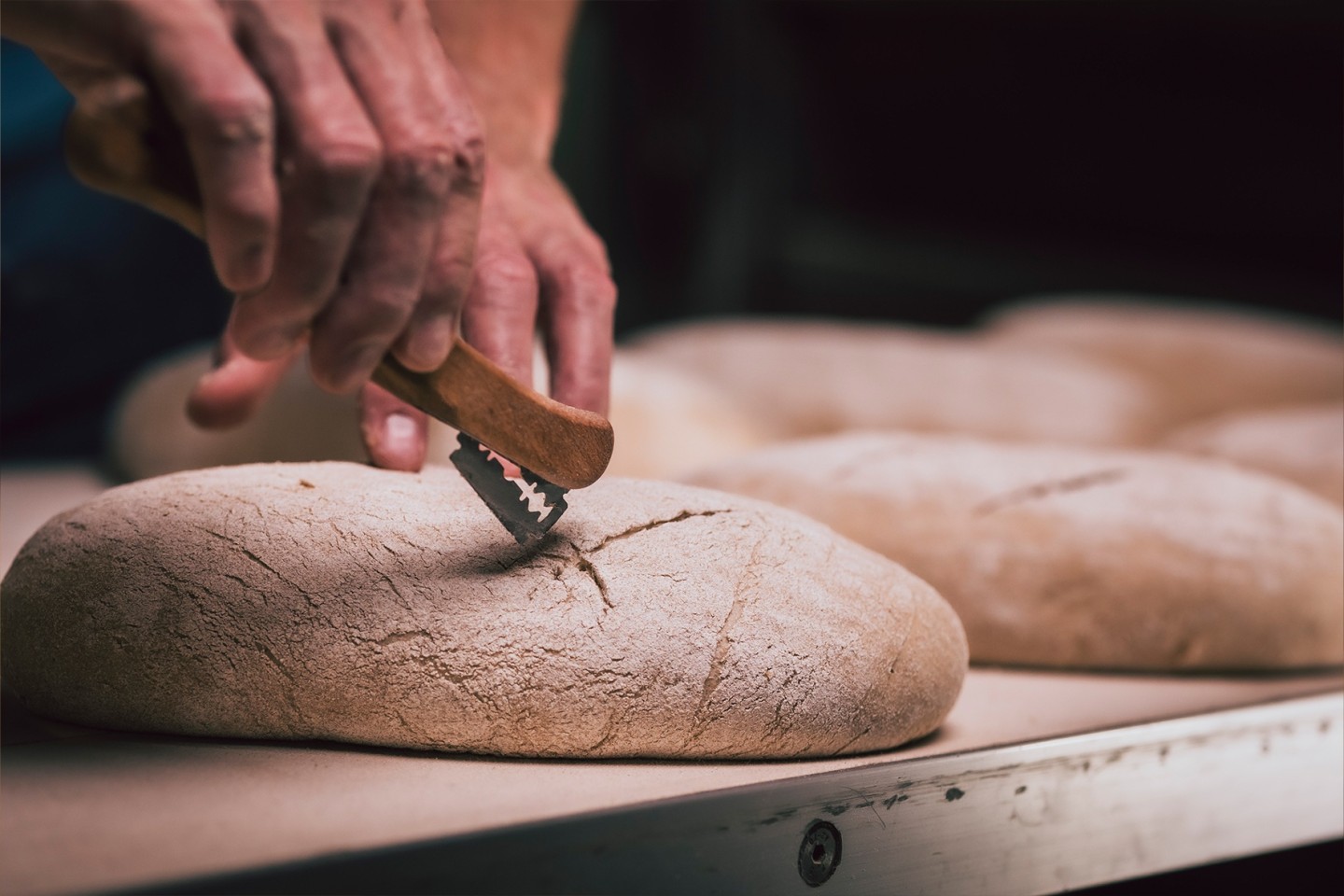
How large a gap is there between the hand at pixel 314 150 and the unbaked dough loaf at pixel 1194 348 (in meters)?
2.41

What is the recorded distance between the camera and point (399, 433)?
3.85ft

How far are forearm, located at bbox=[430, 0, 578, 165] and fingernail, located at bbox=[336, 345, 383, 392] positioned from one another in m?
0.66

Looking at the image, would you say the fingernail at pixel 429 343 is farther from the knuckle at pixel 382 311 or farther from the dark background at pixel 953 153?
the dark background at pixel 953 153

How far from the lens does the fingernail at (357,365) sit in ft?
2.44

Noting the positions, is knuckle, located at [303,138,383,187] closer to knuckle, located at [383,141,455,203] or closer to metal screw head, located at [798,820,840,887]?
knuckle, located at [383,141,455,203]

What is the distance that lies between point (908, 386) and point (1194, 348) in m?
1.10

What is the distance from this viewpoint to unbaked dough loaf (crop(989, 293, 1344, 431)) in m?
2.96

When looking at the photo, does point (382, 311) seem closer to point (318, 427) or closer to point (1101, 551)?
point (1101, 551)

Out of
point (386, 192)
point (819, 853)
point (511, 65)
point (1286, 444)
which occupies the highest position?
point (511, 65)

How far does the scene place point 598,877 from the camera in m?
0.76

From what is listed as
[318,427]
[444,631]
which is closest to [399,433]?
[444,631]

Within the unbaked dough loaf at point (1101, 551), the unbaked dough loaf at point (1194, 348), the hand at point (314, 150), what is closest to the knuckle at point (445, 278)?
the hand at point (314, 150)

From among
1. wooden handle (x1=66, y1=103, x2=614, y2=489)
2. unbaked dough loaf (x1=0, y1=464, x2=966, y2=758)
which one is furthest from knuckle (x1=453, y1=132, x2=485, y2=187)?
unbaked dough loaf (x1=0, y1=464, x2=966, y2=758)

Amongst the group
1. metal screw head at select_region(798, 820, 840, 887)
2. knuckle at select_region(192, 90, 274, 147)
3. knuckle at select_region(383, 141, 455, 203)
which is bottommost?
metal screw head at select_region(798, 820, 840, 887)
